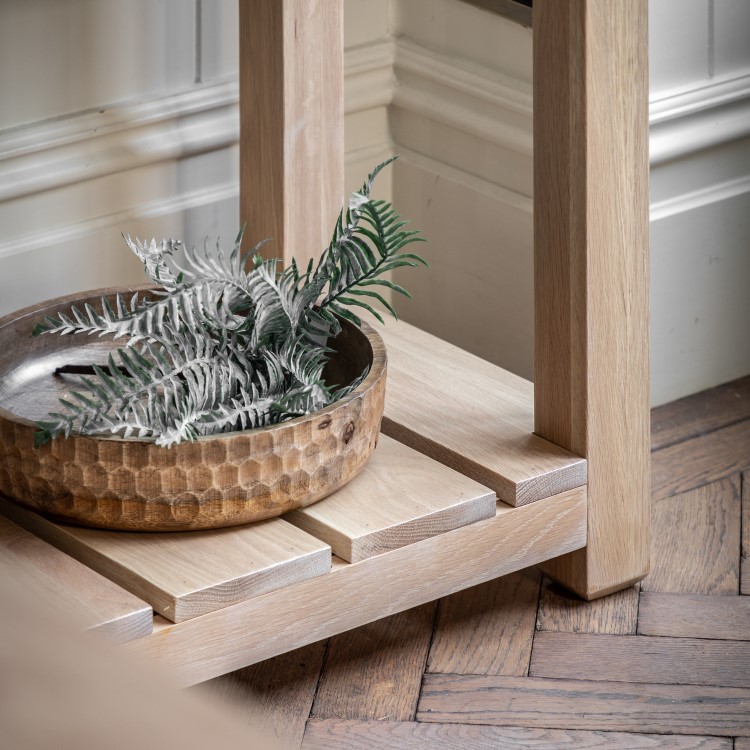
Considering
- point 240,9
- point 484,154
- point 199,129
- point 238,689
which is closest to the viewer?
point 238,689

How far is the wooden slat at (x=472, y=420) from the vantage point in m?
0.81

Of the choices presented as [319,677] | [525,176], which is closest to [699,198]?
[525,176]

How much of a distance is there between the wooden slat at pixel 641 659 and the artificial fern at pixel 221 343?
251 mm

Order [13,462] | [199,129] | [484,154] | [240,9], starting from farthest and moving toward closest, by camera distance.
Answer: [484,154]
[199,129]
[240,9]
[13,462]

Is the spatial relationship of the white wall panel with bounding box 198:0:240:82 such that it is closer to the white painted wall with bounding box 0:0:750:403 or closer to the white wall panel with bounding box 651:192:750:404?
the white painted wall with bounding box 0:0:750:403

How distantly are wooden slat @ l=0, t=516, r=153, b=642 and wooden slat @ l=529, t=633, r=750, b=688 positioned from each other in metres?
0.31

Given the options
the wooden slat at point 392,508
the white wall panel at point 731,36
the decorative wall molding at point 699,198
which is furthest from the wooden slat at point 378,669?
the white wall panel at point 731,36

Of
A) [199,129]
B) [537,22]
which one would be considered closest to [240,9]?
[199,129]

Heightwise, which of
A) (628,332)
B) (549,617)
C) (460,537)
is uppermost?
(628,332)

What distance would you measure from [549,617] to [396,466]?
7.3 inches

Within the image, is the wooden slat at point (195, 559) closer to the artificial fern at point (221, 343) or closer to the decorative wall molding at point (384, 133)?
the artificial fern at point (221, 343)

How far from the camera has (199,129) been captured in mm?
1073

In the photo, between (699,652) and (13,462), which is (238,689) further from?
(699,652)

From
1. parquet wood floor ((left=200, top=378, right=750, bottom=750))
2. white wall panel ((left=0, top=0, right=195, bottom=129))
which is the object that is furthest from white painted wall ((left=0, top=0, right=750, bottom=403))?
parquet wood floor ((left=200, top=378, right=750, bottom=750))
